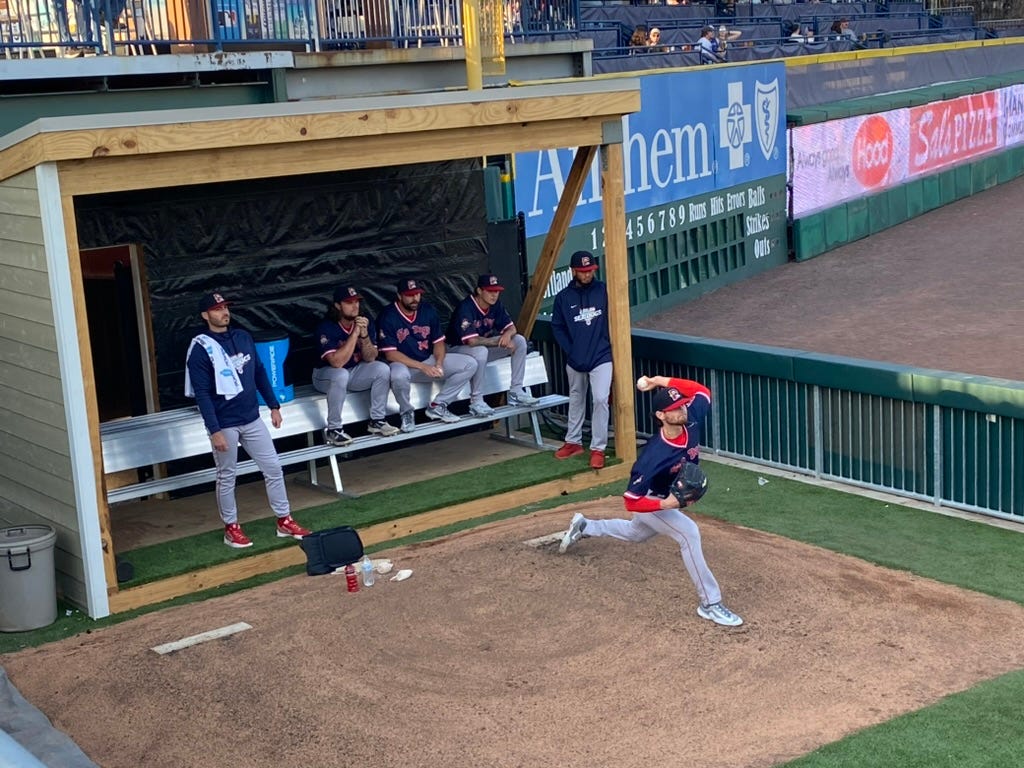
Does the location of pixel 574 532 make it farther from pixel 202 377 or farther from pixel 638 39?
pixel 638 39

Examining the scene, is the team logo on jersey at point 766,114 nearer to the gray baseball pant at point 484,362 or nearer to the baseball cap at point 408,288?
the gray baseball pant at point 484,362

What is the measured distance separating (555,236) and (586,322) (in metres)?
1.13

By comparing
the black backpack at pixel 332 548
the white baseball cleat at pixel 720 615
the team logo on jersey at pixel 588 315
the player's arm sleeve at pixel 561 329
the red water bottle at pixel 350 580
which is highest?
the team logo on jersey at pixel 588 315

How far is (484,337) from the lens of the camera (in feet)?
37.1

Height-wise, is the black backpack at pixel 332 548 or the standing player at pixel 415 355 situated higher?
the standing player at pixel 415 355

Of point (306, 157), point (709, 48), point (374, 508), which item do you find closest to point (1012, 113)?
point (709, 48)

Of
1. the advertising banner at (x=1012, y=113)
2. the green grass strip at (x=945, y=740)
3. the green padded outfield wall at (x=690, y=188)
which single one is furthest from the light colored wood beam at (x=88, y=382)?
the advertising banner at (x=1012, y=113)

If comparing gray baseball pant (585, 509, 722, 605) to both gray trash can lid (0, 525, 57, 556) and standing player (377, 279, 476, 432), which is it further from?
gray trash can lid (0, 525, 57, 556)

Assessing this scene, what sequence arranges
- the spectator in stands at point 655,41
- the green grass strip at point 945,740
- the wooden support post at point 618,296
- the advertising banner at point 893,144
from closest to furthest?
the green grass strip at point 945,740 → the wooden support post at point 618,296 → the advertising banner at point 893,144 → the spectator in stands at point 655,41

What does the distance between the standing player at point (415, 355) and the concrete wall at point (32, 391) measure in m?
2.96

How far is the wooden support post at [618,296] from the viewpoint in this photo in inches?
414

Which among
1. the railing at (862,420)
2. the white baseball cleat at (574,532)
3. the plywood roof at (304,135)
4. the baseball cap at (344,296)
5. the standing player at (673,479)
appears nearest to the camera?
the standing player at (673,479)

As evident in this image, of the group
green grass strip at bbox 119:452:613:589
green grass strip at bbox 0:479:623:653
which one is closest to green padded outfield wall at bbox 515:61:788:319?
green grass strip at bbox 119:452:613:589

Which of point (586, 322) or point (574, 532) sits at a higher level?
point (586, 322)
